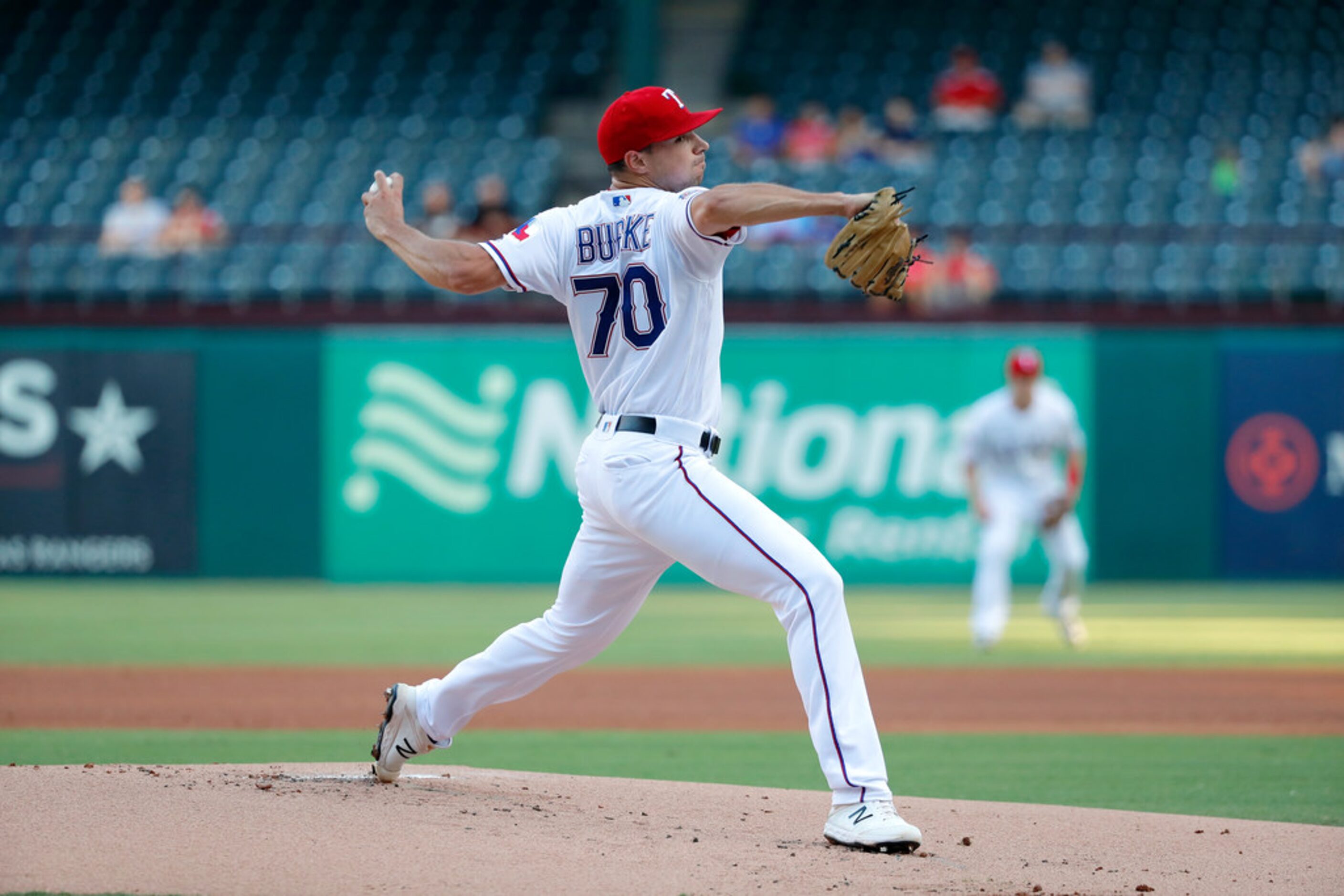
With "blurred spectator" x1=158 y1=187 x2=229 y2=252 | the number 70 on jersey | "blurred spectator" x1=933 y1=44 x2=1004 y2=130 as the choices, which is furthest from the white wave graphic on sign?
the number 70 on jersey

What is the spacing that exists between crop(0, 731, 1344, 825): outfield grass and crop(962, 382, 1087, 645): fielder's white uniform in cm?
371

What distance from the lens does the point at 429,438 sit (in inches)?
581

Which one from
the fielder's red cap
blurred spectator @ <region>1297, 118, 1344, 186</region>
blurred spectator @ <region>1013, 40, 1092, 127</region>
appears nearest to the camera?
the fielder's red cap

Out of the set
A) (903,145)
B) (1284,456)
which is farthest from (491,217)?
(1284,456)

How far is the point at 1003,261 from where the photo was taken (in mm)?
15797

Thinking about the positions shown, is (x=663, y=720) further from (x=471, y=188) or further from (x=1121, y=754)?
(x=471, y=188)

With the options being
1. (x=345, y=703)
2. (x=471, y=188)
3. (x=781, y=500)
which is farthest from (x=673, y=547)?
(x=471, y=188)

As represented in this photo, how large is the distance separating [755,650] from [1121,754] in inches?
161

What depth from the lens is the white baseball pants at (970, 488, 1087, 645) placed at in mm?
9969

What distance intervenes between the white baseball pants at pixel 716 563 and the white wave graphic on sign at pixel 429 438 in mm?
10447

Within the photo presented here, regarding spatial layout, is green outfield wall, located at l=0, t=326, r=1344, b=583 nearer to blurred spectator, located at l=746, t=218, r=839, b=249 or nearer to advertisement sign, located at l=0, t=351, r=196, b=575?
advertisement sign, located at l=0, t=351, r=196, b=575

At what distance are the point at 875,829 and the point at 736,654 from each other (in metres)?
6.02

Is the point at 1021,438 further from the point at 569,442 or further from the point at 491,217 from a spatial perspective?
the point at 491,217

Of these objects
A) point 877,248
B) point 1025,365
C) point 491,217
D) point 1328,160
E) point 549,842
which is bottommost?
point 549,842
